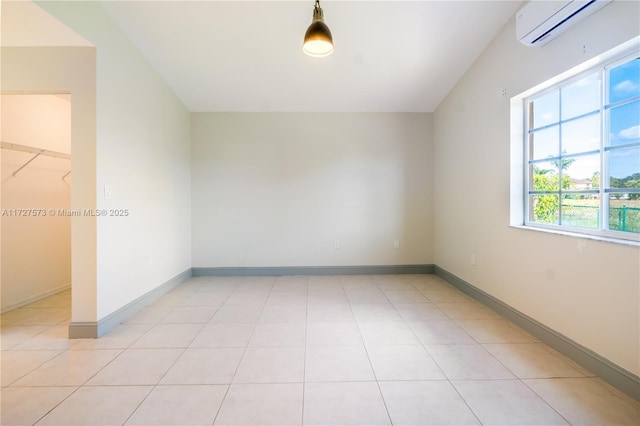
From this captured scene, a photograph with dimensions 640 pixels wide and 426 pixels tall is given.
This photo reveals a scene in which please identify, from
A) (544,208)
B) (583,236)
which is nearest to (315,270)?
(544,208)

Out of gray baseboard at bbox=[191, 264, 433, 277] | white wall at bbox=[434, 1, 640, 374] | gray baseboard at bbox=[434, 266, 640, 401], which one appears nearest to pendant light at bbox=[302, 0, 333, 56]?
white wall at bbox=[434, 1, 640, 374]

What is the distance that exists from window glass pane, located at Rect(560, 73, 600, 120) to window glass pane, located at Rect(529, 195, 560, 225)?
699 mm

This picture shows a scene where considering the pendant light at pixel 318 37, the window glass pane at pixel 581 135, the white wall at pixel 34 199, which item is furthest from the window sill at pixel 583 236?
the white wall at pixel 34 199

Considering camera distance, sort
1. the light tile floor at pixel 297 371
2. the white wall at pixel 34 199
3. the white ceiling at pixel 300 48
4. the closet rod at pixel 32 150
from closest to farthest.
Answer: the light tile floor at pixel 297 371
the white ceiling at pixel 300 48
the closet rod at pixel 32 150
the white wall at pixel 34 199

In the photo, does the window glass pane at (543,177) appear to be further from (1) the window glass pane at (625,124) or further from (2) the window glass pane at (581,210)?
(1) the window glass pane at (625,124)

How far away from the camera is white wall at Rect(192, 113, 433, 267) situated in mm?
4262

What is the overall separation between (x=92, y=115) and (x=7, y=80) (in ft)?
2.52

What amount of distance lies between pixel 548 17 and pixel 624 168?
1.21 metres

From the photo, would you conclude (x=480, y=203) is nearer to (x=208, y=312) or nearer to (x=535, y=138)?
(x=535, y=138)

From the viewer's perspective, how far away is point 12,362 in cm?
195

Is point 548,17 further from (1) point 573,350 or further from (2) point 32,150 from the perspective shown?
(2) point 32,150

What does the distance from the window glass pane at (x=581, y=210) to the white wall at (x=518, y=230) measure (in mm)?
208

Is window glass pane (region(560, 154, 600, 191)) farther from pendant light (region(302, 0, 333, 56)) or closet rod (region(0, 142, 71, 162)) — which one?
closet rod (region(0, 142, 71, 162))

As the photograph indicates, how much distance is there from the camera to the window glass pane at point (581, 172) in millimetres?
1989
